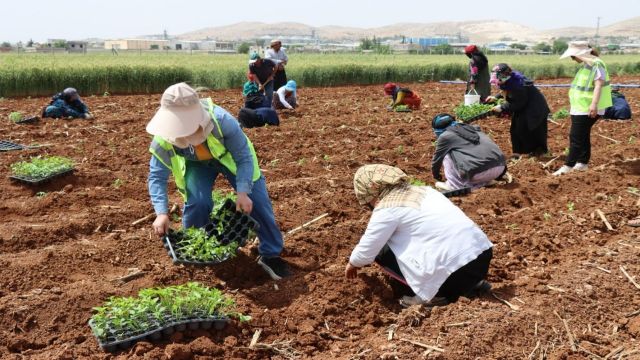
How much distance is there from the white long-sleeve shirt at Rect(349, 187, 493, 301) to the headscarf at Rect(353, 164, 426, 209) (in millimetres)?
41

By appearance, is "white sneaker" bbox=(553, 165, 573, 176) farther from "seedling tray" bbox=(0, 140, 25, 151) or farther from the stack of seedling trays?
"seedling tray" bbox=(0, 140, 25, 151)

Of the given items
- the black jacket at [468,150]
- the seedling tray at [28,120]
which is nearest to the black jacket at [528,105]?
the black jacket at [468,150]

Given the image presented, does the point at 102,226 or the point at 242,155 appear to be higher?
the point at 242,155

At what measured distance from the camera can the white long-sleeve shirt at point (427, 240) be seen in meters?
3.61

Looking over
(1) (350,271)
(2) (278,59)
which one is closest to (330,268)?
(1) (350,271)

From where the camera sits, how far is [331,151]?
27.9 ft

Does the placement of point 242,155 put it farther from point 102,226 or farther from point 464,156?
point 464,156

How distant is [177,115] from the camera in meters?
3.61

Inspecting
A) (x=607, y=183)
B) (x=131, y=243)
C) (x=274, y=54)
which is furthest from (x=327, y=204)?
(x=274, y=54)

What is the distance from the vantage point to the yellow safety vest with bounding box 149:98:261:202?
12.9 ft

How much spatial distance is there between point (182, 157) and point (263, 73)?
7.35 metres

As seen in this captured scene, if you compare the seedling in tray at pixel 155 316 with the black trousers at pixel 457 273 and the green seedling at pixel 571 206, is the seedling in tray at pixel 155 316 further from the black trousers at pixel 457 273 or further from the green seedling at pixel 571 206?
the green seedling at pixel 571 206

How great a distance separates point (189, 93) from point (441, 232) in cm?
166

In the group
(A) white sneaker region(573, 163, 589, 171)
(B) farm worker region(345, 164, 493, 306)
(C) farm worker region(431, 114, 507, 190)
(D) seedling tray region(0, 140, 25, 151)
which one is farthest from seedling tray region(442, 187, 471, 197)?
(D) seedling tray region(0, 140, 25, 151)
